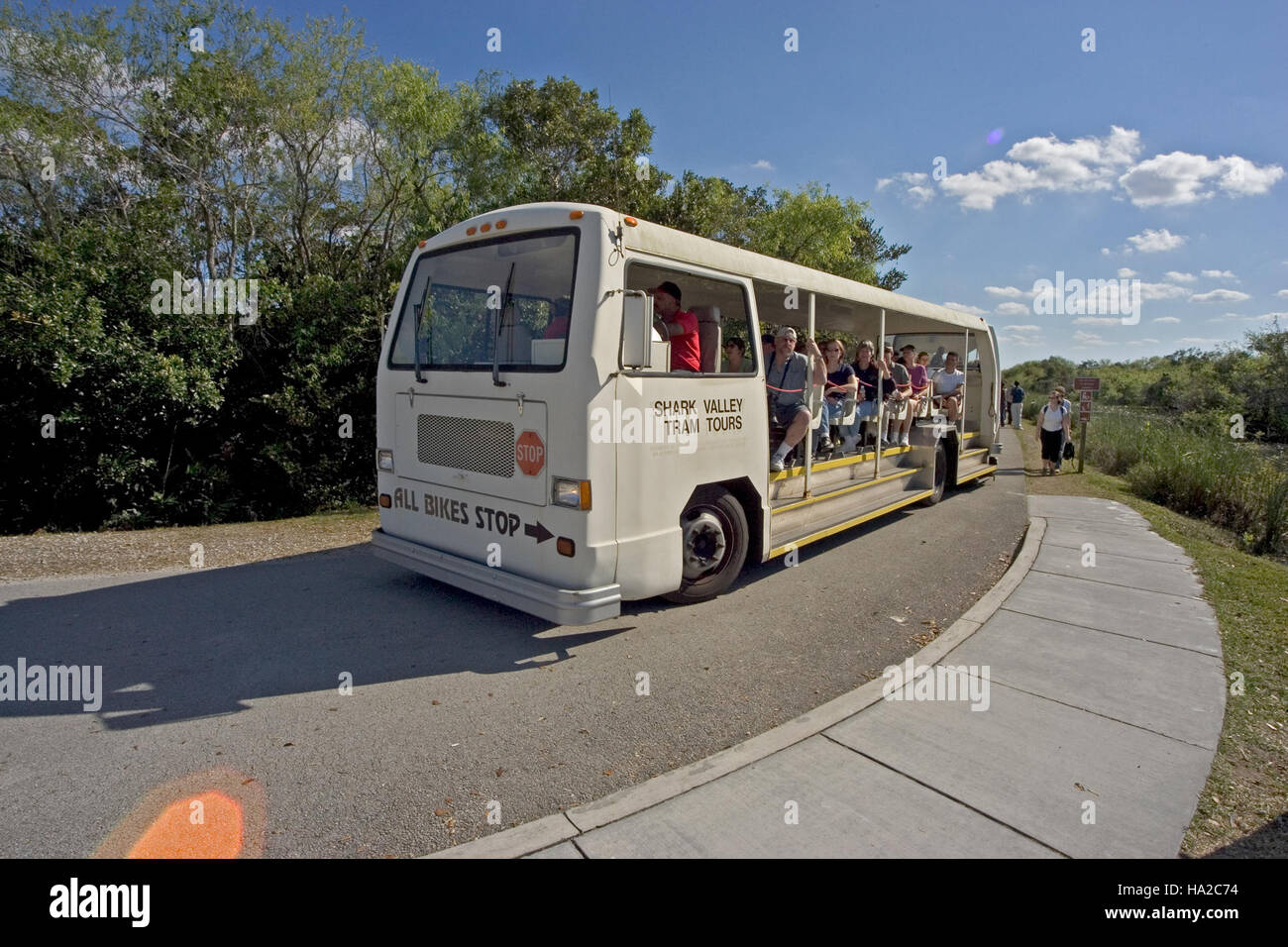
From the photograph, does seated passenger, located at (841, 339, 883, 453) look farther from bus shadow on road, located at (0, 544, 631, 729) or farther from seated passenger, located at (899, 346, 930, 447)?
bus shadow on road, located at (0, 544, 631, 729)

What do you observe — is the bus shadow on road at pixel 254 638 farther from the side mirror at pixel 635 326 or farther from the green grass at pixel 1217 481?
the green grass at pixel 1217 481

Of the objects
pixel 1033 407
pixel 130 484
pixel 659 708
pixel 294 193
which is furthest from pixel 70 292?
pixel 1033 407

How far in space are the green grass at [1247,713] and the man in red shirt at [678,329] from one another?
3.83 m

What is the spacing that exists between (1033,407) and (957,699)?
49.9 m

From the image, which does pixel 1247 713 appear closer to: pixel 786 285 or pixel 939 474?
pixel 786 285

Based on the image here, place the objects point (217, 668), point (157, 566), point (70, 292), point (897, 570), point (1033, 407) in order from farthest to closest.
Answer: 1. point (1033, 407)
2. point (70, 292)
3. point (897, 570)
4. point (157, 566)
5. point (217, 668)

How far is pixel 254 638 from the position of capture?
15.5 feet

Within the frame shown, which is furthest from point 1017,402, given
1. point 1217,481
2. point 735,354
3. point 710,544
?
point 710,544

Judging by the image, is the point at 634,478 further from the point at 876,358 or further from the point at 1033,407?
the point at 1033,407

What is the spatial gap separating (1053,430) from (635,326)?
1440 cm

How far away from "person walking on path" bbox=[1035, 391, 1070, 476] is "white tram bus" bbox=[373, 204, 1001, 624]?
38.1 ft

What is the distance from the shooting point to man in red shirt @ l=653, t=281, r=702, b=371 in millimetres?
5231

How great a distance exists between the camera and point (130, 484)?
901 centimetres

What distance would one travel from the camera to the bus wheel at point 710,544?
5215 millimetres
